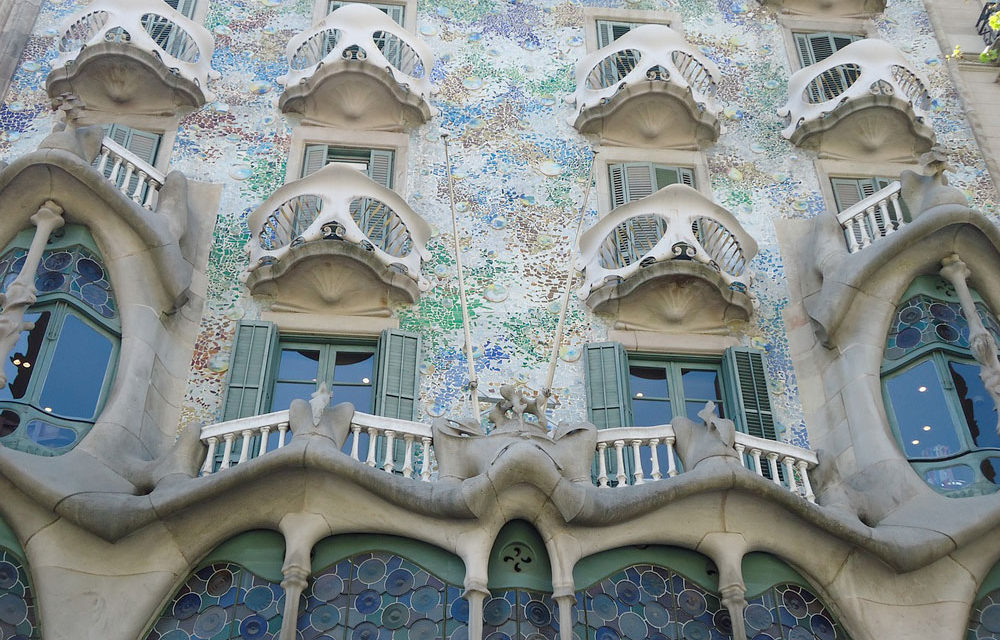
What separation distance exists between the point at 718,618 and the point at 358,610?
10.4ft

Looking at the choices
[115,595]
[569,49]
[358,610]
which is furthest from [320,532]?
[569,49]

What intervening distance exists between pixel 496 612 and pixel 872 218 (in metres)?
6.67

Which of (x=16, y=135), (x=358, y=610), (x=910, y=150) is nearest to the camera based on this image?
(x=358, y=610)

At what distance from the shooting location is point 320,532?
A: 11.2 metres

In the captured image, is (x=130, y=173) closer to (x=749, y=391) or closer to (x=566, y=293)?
(x=566, y=293)

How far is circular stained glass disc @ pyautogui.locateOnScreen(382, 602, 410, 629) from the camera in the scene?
Answer: 1067 centimetres

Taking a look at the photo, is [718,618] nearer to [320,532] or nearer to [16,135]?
[320,532]

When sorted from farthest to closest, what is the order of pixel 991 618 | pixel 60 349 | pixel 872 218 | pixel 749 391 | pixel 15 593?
pixel 872 218 < pixel 749 391 < pixel 60 349 < pixel 991 618 < pixel 15 593

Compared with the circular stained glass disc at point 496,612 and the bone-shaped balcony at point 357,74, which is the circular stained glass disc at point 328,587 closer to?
the circular stained glass disc at point 496,612

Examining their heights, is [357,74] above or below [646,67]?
below

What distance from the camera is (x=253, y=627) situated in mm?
10742

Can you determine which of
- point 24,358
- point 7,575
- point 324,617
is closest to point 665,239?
point 324,617

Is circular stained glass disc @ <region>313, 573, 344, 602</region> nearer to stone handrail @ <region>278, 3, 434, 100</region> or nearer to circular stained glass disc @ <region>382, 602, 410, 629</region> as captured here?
circular stained glass disc @ <region>382, 602, 410, 629</region>

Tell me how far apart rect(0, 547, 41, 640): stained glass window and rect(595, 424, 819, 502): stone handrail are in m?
5.14
